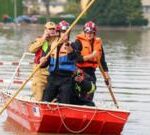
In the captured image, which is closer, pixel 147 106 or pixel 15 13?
pixel 147 106

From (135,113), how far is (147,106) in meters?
1.00

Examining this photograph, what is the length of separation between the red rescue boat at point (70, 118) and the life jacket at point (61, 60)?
705mm

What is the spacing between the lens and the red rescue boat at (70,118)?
511 inches

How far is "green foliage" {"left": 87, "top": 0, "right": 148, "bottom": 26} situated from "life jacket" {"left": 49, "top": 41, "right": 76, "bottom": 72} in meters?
72.4

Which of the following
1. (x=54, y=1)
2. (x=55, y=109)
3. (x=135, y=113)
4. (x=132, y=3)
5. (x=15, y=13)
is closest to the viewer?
(x=55, y=109)

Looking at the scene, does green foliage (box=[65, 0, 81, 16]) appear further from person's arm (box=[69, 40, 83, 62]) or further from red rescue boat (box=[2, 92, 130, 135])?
red rescue boat (box=[2, 92, 130, 135])

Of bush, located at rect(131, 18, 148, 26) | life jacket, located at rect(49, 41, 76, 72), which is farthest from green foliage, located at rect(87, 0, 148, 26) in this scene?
life jacket, located at rect(49, 41, 76, 72)

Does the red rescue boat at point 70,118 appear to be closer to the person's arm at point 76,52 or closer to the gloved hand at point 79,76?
the gloved hand at point 79,76

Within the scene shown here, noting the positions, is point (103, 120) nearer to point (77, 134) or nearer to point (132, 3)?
point (77, 134)

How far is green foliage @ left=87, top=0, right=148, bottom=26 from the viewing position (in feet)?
283

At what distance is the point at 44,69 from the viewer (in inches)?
560

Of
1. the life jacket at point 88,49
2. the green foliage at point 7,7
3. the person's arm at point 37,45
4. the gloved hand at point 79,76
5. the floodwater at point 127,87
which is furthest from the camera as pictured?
the green foliage at point 7,7

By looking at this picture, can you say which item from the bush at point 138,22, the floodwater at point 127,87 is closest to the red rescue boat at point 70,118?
the floodwater at point 127,87

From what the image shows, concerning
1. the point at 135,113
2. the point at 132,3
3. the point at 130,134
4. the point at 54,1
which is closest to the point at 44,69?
the point at 130,134
